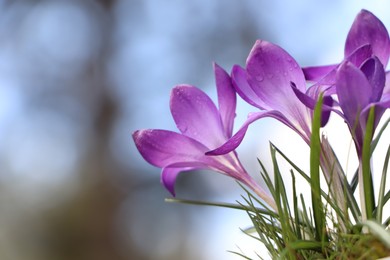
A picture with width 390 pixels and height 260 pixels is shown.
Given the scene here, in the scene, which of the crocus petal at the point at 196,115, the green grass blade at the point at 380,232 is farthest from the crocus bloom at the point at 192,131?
the green grass blade at the point at 380,232

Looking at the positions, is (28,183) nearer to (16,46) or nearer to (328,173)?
(16,46)

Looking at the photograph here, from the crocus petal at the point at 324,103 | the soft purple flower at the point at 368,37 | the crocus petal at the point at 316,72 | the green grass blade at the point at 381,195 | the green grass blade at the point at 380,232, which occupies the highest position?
the soft purple flower at the point at 368,37

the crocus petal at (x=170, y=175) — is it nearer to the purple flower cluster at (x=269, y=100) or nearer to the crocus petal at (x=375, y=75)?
Result: the purple flower cluster at (x=269, y=100)

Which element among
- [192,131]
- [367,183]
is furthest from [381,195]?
[192,131]

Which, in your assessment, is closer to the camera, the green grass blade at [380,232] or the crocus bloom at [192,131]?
the green grass blade at [380,232]

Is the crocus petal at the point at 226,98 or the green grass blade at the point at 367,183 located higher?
the crocus petal at the point at 226,98

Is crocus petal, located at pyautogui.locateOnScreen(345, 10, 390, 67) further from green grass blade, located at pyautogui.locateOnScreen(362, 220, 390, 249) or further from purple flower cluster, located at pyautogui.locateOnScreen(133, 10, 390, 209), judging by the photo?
green grass blade, located at pyautogui.locateOnScreen(362, 220, 390, 249)

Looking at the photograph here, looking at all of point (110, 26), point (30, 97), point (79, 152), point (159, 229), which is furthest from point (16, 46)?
point (159, 229)

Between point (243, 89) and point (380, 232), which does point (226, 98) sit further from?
point (380, 232)

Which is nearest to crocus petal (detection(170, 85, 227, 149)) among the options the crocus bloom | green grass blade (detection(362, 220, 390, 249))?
the crocus bloom
